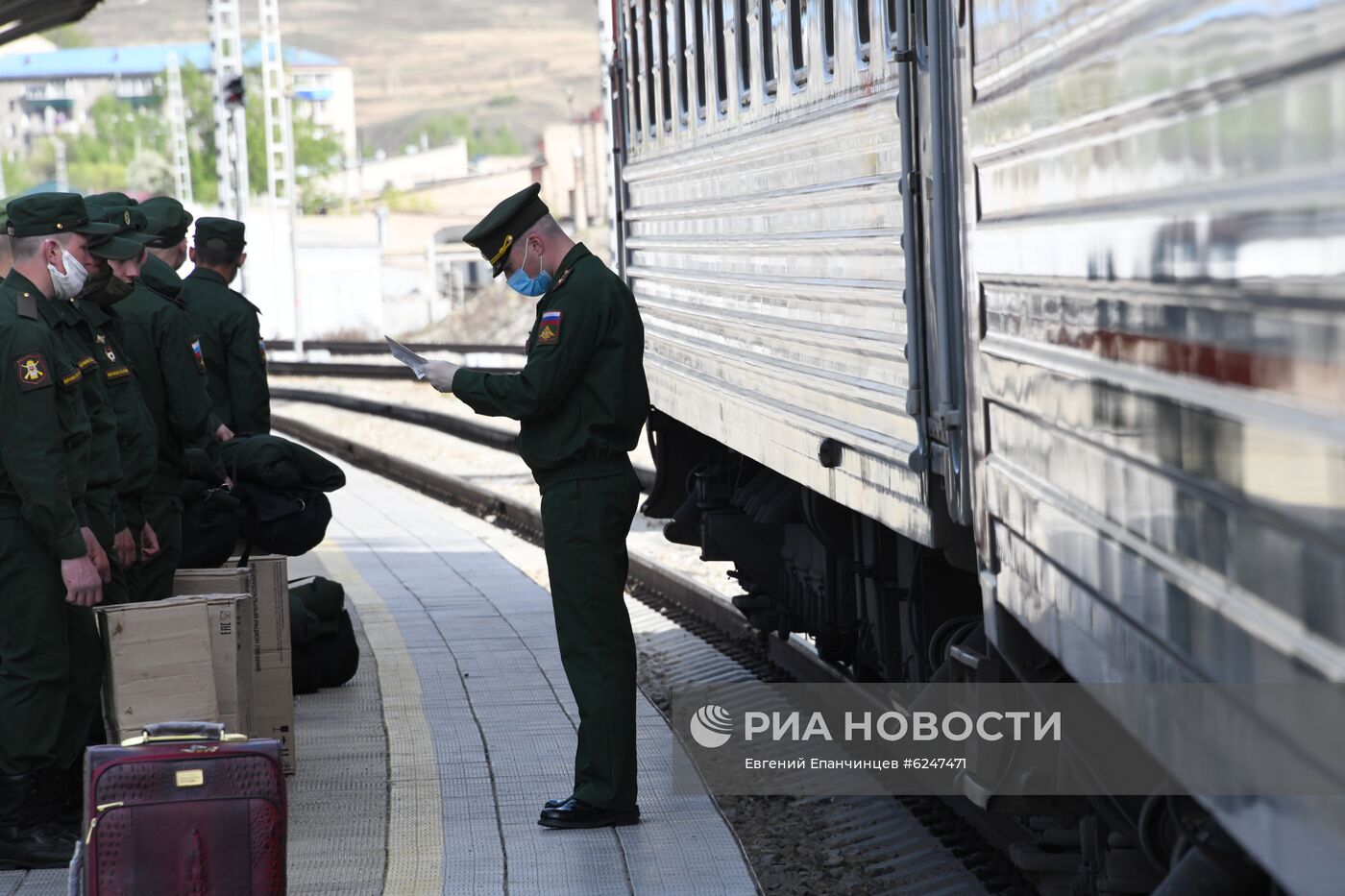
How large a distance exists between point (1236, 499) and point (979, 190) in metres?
2.05

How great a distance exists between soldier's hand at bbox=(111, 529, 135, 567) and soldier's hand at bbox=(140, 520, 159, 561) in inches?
4.6

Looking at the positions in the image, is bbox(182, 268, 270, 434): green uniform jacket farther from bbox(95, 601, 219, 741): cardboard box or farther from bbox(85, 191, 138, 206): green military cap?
bbox(95, 601, 219, 741): cardboard box

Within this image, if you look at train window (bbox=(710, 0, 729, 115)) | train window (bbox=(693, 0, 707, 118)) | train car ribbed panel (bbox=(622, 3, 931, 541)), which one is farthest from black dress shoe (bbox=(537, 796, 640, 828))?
train window (bbox=(693, 0, 707, 118))

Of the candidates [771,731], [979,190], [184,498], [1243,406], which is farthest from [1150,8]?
[771,731]

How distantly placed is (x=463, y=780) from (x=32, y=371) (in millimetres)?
2046

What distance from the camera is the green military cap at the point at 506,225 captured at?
5.87 meters

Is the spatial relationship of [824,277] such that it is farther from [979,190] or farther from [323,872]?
[323,872]

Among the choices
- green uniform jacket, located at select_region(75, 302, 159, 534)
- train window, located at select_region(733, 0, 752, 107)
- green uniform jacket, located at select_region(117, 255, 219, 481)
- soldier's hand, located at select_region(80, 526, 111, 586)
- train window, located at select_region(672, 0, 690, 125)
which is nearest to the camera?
soldier's hand, located at select_region(80, 526, 111, 586)

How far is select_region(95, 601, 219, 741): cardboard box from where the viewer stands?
568 centimetres

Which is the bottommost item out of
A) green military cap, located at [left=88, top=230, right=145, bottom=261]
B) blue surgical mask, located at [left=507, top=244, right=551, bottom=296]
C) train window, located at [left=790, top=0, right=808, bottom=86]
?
blue surgical mask, located at [left=507, top=244, right=551, bottom=296]

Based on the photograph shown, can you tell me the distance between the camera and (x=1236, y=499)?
2467 mm

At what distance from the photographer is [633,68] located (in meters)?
10.5

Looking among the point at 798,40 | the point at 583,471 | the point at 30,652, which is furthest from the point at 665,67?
the point at 30,652

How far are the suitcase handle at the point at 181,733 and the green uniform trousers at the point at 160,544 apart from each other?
5.12 feet
